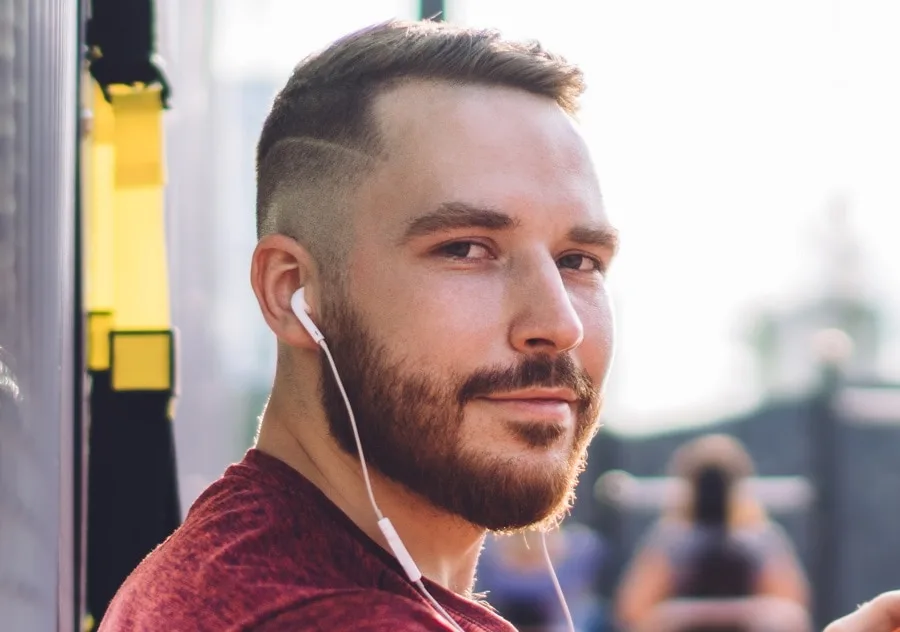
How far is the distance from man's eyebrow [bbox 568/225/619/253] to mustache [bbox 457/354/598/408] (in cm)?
16

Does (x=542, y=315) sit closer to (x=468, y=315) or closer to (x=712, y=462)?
(x=468, y=315)

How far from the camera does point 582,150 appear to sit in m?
1.63

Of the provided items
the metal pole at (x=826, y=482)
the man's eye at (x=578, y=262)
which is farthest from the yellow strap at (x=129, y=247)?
the metal pole at (x=826, y=482)

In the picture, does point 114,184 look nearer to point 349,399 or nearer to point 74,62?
point 74,62

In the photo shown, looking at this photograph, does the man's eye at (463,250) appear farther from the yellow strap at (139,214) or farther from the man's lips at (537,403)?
the yellow strap at (139,214)

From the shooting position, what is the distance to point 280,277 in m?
1.60

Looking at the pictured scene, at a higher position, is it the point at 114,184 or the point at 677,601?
the point at 114,184

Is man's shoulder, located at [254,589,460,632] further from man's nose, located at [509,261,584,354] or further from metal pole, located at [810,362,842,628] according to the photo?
metal pole, located at [810,362,842,628]

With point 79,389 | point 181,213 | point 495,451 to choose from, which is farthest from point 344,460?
point 181,213

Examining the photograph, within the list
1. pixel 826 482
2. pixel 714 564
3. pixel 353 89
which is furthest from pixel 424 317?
pixel 826 482

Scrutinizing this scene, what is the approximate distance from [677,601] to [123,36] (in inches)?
152

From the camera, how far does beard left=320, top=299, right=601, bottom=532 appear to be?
145 cm

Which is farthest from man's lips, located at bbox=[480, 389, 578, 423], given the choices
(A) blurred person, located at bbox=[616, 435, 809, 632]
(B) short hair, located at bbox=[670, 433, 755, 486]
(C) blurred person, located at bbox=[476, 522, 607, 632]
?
(B) short hair, located at bbox=[670, 433, 755, 486]

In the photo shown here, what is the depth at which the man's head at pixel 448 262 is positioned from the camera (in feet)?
4.78
